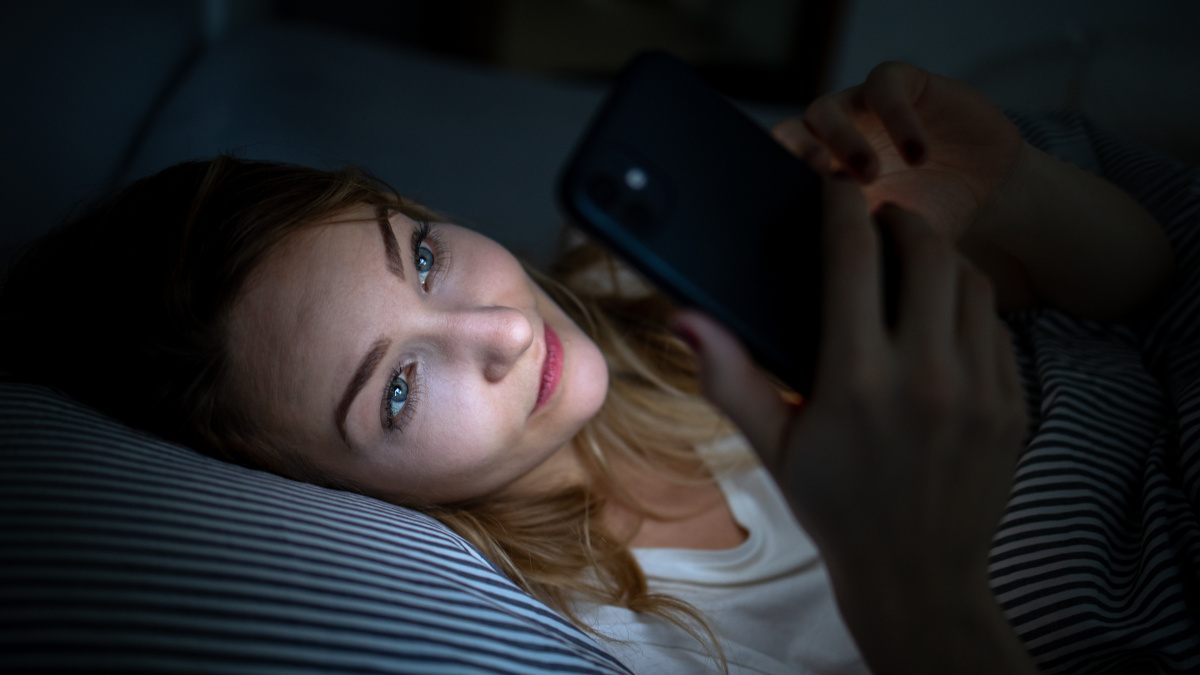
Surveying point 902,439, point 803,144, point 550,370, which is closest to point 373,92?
point 550,370

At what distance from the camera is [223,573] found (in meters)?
0.47

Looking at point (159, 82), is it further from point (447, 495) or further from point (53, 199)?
point (447, 495)

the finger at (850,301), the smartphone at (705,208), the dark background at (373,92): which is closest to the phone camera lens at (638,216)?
the smartphone at (705,208)

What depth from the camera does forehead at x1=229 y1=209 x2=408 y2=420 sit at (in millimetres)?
647

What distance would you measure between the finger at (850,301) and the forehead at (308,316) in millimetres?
451

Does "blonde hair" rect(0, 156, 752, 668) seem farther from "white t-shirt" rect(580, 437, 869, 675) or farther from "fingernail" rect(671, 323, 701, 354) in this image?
"fingernail" rect(671, 323, 701, 354)

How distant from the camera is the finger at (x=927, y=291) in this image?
1.23ft

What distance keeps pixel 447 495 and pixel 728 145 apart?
521 millimetres

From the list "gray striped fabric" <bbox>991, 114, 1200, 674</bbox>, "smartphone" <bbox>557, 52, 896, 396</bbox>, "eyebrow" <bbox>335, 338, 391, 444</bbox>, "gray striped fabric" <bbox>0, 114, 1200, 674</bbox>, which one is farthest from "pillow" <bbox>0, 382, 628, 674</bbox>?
"gray striped fabric" <bbox>991, 114, 1200, 674</bbox>

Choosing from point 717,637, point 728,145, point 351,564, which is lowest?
point 717,637

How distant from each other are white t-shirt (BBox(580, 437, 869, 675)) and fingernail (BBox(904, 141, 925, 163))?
0.45m

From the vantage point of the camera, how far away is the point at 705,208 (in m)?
0.46

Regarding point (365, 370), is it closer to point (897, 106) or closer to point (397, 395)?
point (397, 395)

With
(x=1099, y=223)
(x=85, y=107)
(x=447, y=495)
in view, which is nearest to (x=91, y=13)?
(x=85, y=107)
